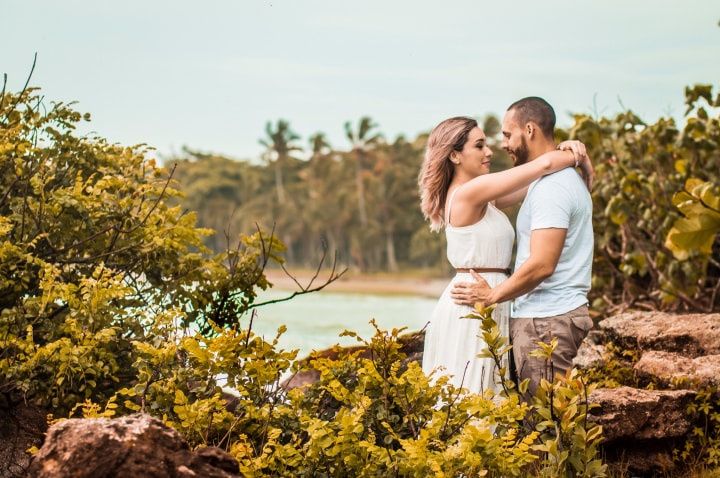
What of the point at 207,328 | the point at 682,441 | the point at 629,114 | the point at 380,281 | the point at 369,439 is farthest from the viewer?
the point at 380,281

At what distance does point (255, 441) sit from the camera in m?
3.89

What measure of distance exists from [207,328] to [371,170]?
2832 inches

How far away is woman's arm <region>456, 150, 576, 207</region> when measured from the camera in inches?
169

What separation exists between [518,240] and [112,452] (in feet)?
7.73

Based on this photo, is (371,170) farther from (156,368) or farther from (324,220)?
(156,368)

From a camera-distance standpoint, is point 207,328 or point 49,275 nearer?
point 49,275

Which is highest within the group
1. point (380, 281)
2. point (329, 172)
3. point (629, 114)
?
point (329, 172)

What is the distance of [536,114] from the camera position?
14.8 ft

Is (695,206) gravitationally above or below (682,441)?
above

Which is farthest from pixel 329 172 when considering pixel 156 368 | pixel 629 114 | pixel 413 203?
pixel 156 368

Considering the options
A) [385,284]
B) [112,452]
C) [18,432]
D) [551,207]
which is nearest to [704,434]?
[551,207]

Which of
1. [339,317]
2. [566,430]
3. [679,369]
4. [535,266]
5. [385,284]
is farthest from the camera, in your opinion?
[385,284]

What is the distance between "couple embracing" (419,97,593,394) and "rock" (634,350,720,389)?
146 cm

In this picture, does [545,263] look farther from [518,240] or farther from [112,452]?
[112,452]
